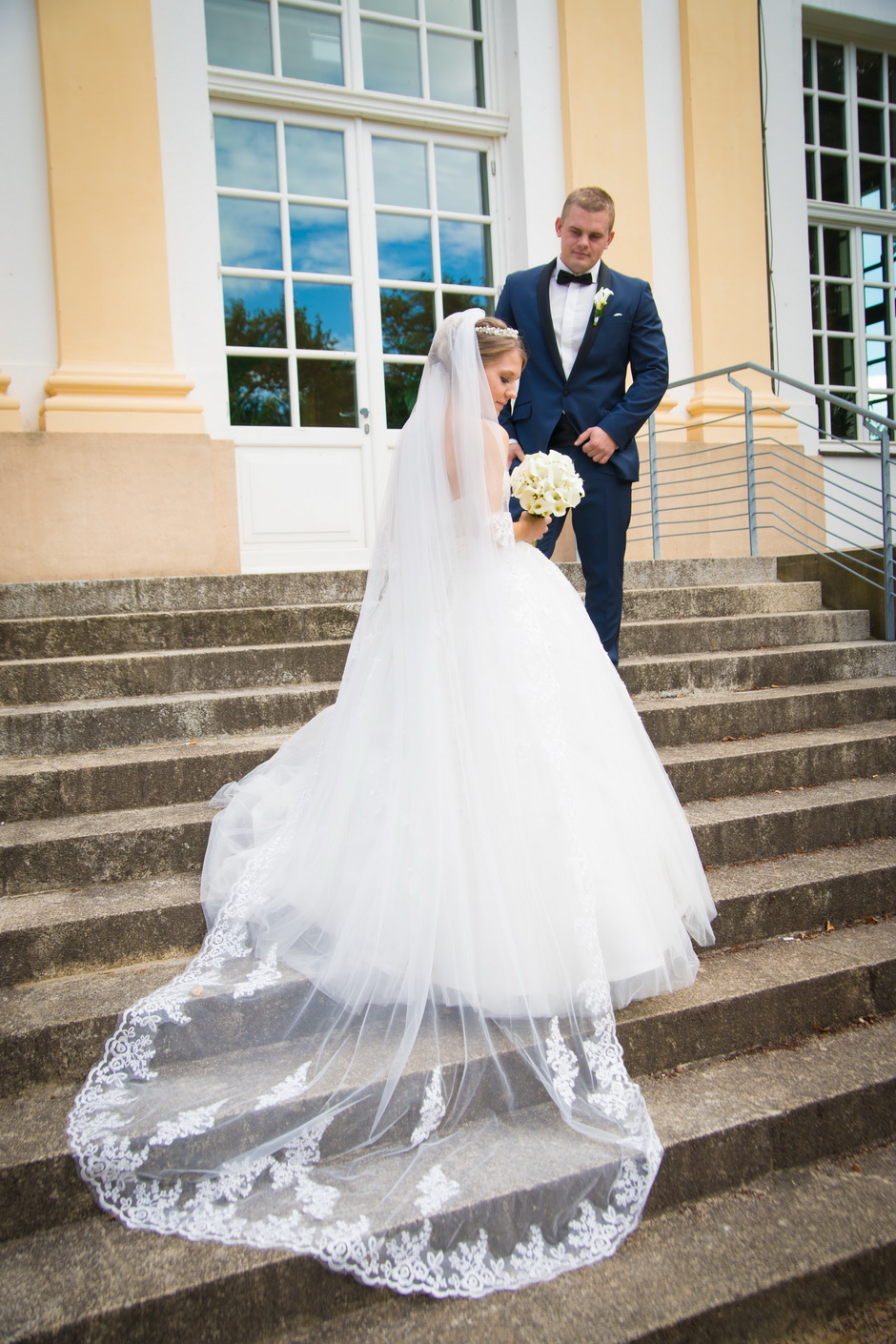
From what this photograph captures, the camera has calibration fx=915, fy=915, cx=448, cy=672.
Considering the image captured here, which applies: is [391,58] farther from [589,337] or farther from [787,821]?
[787,821]

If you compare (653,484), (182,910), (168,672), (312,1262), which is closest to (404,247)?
(653,484)

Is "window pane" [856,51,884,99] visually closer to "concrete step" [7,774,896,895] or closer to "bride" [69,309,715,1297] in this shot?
"concrete step" [7,774,896,895]

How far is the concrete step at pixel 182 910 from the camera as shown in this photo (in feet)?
8.42

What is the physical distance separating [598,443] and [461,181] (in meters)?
4.26

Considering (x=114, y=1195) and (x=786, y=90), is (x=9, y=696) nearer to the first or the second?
(x=114, y=1195)

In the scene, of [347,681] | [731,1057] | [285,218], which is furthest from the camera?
[285,218]

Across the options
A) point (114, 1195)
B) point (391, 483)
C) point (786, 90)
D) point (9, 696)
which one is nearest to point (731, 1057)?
point (114, 1195)

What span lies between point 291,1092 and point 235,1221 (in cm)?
29

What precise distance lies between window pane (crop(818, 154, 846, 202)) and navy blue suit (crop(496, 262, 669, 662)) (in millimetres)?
5825

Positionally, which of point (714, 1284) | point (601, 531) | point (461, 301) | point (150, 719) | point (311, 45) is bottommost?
point (714, 1284)

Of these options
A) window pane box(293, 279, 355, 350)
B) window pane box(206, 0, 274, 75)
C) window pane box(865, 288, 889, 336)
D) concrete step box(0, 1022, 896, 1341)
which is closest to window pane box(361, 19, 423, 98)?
window pane box(206, 0, 274, 75)

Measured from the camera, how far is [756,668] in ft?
15.5

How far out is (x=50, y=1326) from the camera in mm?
1677

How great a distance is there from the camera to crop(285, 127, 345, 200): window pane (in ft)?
20.3
